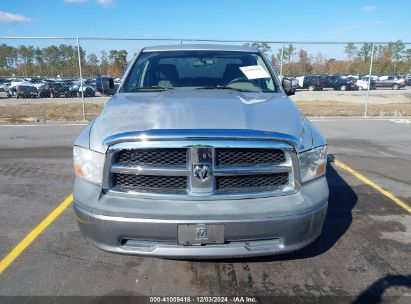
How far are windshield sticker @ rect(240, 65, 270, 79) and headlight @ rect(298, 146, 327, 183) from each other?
1.59 m

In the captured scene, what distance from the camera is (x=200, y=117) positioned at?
2838 mm

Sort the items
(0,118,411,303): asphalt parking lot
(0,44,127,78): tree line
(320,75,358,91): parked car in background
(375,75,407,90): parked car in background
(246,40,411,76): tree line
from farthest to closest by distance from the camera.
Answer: (375,75,407,90): parked car in background, (320,75,358,91): parked car in background, (246,40,411,76): tree line, (0,44,127,78): tree line, (0,118,411,303): asphalt parking lot

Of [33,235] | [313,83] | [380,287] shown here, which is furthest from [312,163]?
[313,83]

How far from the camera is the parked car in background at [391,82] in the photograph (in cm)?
4516

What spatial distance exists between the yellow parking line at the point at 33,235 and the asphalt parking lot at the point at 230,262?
54 mm

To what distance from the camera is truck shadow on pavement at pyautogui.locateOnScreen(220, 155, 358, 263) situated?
11.0 ft

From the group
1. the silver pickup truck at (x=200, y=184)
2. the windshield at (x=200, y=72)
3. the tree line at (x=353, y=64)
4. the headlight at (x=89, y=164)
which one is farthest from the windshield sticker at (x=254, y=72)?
the tree line at (x=353, y=64)

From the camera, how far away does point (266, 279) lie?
119 inches

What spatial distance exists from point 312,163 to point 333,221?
5.27ft

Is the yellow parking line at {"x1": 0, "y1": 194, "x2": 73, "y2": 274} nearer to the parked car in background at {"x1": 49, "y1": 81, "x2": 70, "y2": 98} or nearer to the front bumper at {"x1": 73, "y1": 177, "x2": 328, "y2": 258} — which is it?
the front bumper at {"x1": 73, "y1": 177, "x2": 328, "y2": 258}

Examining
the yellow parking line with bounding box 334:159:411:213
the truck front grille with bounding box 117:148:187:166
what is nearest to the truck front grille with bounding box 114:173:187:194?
the truck front grille with bounding box 117:148:187:166

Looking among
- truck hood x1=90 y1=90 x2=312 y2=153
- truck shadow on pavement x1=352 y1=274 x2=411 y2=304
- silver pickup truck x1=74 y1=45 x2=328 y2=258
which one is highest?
truck hood x1=90 y1=90 x2=312 y2=153

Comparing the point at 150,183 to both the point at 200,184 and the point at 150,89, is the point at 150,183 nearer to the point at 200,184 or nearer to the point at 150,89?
the point at 200,184

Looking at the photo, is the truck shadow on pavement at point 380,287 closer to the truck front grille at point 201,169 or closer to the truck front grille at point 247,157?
the truck front grille at point 201,169
